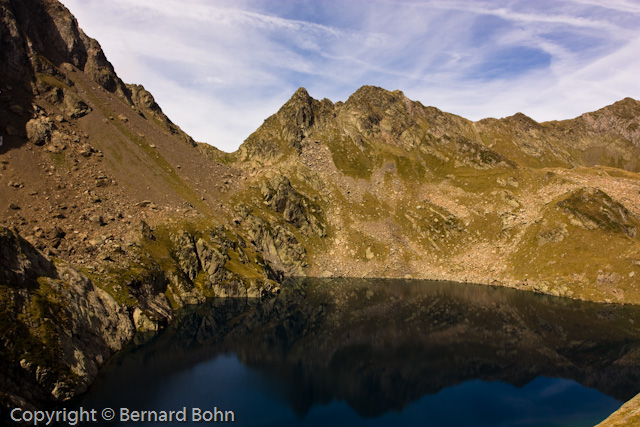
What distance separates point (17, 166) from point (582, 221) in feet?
603

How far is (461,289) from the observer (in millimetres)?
123812

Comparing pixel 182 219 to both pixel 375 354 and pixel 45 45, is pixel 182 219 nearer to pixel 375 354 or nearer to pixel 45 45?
pixel 375 354

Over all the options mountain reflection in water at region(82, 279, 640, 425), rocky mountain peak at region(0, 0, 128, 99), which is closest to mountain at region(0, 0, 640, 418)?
rocky mountain peak at region(0, 0, 128, 99)

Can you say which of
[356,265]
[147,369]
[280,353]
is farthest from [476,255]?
[147,369]

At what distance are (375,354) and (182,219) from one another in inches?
3079

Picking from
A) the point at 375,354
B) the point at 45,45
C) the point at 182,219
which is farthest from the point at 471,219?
the point at 45,45

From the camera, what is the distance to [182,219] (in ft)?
385

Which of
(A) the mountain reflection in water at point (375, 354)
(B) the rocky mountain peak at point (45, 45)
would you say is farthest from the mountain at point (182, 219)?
(A) the mountain reflection in water at point (375, 354)

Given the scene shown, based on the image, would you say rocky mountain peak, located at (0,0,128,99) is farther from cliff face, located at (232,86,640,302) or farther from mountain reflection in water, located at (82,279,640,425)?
mountain reflection in water, located at (82,279,640,425)

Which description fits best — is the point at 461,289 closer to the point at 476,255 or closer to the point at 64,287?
the point at 476,255

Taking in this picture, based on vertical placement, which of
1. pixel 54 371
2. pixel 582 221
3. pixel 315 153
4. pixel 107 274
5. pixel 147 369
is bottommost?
pixel 147 369

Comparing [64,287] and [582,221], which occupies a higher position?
[582,221]

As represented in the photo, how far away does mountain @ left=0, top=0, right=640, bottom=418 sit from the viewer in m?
57.3

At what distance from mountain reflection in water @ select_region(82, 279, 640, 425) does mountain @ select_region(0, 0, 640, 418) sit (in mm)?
8531
